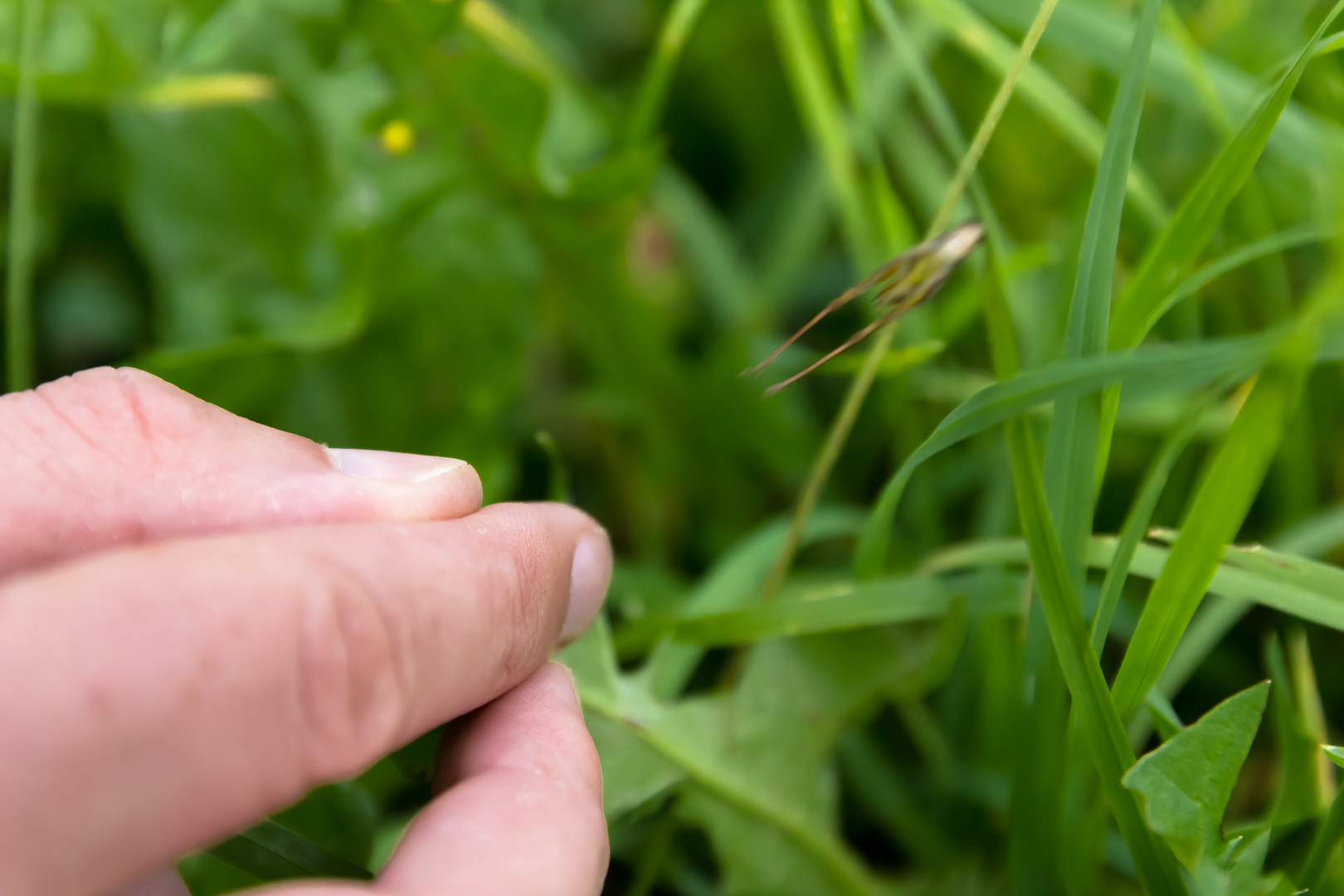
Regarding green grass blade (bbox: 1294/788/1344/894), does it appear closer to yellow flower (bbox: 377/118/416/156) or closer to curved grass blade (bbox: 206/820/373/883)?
curved grass blade (bbox: 206/820/373/883)

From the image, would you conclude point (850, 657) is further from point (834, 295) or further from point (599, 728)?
point (834, 295)

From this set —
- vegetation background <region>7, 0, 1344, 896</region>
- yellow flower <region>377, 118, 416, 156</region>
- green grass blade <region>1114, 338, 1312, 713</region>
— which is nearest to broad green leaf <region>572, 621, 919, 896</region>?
vegetation background <region>7, 0, 1344, 896</region>

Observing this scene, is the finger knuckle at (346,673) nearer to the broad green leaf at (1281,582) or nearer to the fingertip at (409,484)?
the fingertip at (409,484)

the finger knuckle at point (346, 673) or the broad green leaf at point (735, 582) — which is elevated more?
the finger knuckle at point (346, 673)

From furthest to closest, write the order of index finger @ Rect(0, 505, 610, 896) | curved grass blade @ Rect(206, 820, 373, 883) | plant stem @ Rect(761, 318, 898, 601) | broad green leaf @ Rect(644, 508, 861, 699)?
broad green leaf @ Rect(644, 508, 861, 699) → plant stem @ Rect(761, 318, 898, 601) → curved grass blade @ Rect(206, 820, 373, 883) → index finger @ Rect(0, 505, 610, 896)

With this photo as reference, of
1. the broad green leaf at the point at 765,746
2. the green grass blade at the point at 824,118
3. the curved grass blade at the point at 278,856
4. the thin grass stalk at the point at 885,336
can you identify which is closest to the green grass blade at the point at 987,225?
the thin grass stalk at the point at 885,336

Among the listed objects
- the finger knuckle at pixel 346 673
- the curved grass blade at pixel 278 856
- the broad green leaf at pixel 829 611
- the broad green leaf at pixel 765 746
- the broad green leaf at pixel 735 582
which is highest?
the finger knuckle at pixel 346 673
